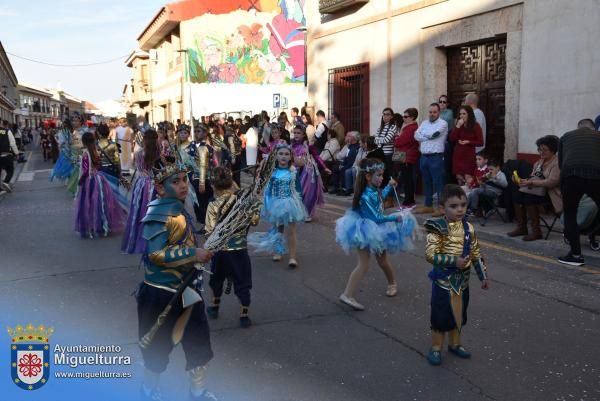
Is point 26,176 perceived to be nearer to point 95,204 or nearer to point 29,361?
point 95,204

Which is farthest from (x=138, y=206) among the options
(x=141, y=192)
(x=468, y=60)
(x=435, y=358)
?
(x=468, y=60)

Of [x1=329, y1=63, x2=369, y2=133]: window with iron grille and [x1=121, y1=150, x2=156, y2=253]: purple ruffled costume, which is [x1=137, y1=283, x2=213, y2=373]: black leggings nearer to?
[x1=121, y1=150, x2=156, y2=253]: purple ruffled costume

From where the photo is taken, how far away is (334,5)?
15.3 metres

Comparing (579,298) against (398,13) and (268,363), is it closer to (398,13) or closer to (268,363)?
(268,363)

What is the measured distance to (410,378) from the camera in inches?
156

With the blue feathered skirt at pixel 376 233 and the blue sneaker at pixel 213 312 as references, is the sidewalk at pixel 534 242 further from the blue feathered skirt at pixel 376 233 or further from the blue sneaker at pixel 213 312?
the blue sneaker at pixel 213 312

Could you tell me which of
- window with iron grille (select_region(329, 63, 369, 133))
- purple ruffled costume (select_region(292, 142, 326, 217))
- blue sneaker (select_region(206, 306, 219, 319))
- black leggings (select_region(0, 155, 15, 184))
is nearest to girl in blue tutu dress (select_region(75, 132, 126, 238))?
purple ruffled costume (select_region(292, 142, 326, 217))

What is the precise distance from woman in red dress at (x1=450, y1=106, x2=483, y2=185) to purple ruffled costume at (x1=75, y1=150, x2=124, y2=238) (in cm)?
606

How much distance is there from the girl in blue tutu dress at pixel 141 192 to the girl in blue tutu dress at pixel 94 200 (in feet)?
3.52

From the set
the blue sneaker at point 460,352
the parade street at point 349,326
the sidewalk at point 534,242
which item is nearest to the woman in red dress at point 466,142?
the sidewalk at point 534,242


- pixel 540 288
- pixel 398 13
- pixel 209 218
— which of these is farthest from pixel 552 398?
pixel 398 13

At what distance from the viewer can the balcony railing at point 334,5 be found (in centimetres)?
1454

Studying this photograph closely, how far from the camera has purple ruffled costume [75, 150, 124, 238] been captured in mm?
9180

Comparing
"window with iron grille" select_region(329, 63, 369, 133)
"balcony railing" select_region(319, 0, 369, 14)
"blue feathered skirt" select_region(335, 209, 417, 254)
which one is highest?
"balcony railing" select_region(319, 0, 369, 14)
